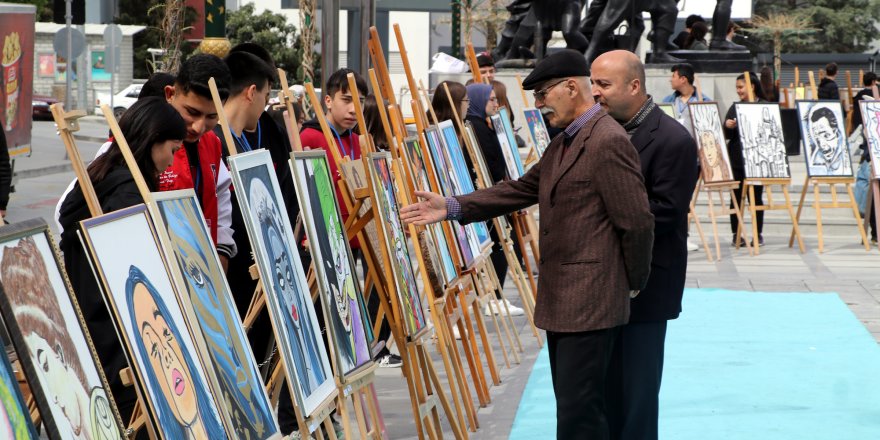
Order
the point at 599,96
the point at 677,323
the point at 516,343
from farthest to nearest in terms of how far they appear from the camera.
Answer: the point at 677,323, the point at 516,343, the point at 599,96

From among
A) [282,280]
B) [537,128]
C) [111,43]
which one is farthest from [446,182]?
[111,43]

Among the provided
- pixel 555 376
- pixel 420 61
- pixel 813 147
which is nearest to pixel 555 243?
pixel 555 376

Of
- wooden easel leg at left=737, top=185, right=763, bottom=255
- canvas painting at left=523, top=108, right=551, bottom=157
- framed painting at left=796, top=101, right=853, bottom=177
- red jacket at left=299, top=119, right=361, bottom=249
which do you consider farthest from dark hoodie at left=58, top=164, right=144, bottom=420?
framed painting at left=796, top=101, right=853, bottom=177

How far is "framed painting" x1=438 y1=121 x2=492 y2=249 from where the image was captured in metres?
6.78

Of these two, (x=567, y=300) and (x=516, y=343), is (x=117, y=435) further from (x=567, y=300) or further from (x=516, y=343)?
(x=516, y=343)

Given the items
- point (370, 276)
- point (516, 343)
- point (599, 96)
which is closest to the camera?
point (599, 96)

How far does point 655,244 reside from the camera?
15.2 ft

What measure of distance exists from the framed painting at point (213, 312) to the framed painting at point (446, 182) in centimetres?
297

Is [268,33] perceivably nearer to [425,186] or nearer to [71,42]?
[71,42]

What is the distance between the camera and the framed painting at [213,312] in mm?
3037

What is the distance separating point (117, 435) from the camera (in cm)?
260

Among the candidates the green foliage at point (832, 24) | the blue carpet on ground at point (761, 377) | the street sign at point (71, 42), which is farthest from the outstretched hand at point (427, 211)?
the green foliage at point (832, 24)

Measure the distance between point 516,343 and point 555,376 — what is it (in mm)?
3838

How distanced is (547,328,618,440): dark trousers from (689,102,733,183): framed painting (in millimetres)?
7957
